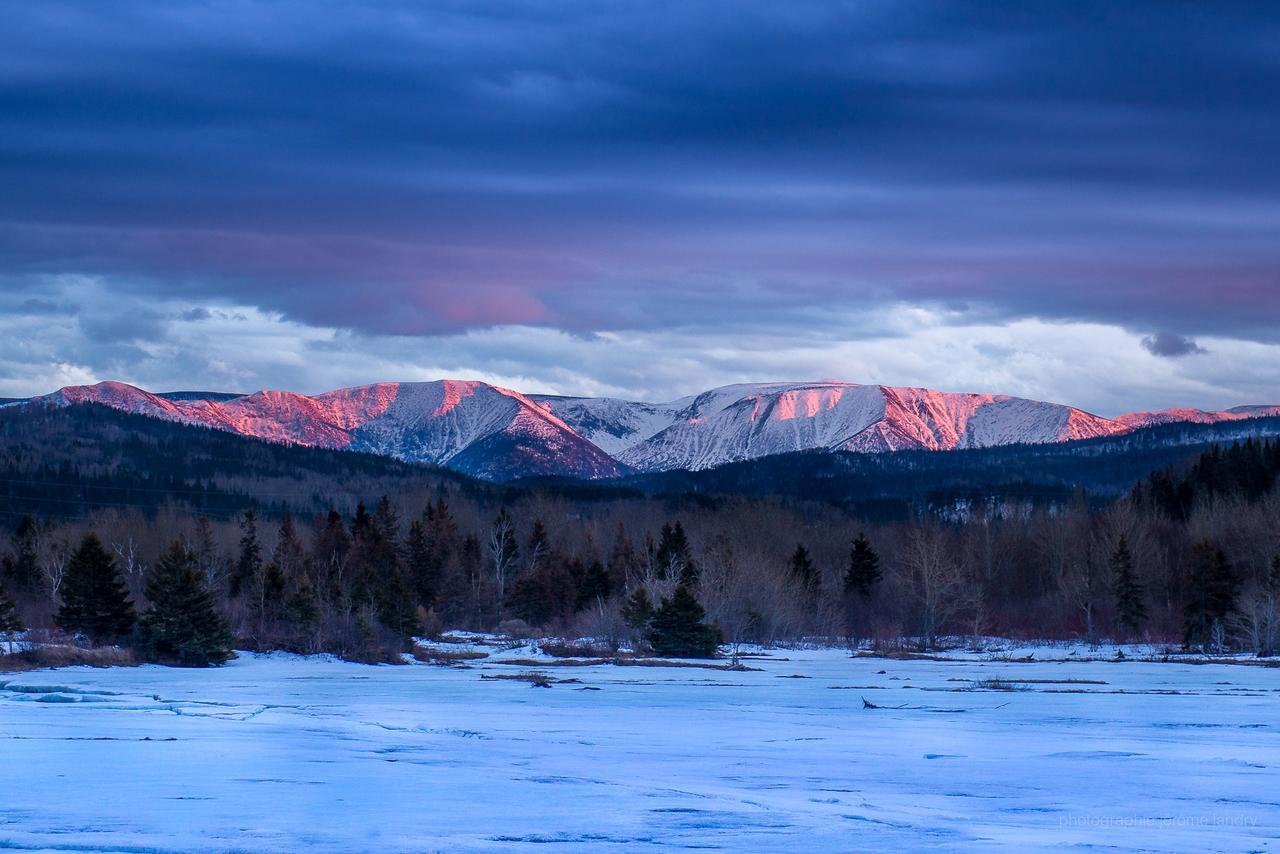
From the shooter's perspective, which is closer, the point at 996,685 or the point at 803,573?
the point at 996,685

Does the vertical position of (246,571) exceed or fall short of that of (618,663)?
it exceeds it

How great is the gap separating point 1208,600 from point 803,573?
1315 inches

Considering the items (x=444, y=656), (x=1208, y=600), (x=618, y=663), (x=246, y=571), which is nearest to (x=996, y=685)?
(x=618, y=663)

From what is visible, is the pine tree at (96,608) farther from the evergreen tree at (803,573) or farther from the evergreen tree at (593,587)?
the evergreen tree at (803,573)

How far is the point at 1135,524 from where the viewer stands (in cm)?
11138

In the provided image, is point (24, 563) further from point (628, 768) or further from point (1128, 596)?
point (628, 768)

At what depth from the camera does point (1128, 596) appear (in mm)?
92938

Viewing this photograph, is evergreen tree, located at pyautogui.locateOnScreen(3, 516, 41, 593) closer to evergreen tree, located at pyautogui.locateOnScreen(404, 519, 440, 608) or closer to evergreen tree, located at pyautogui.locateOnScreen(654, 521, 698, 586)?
evergreen tree, located at pyautogui.locateOnScreen(404, 519, 440, 608)

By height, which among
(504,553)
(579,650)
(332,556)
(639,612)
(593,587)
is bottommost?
(579,650)

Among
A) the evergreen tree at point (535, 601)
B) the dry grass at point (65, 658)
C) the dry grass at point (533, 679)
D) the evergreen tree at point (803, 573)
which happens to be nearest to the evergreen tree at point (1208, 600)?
the evergreen tree at point (803, 573)

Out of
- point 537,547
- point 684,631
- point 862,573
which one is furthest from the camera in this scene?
point 537,547

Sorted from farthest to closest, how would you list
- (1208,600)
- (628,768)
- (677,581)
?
(677,581)
(1208,600)
(628,768)

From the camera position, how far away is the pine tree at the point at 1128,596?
9294 centimetres

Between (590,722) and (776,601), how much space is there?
58.5 m
